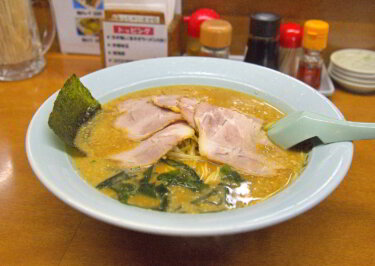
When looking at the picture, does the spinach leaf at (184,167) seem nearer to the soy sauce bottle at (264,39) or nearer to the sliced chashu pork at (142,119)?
the sliced chashu pork at (142,119)

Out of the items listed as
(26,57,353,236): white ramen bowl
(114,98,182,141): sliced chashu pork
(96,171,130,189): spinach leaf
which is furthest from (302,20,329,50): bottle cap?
(96,171,130,189): spinach leaf

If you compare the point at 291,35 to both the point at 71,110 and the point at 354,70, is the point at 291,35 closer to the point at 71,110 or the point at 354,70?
the point at 354,70

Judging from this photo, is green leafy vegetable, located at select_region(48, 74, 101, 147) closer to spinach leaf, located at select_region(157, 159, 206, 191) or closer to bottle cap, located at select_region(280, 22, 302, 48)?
spinach leaf, located at select_region(157, 159, 206, 191)

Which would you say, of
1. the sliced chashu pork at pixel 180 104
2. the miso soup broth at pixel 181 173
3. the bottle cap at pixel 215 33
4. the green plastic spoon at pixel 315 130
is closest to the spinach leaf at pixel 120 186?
the miso soup broth at pixel 181 173

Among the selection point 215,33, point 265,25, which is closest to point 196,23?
point 215,33

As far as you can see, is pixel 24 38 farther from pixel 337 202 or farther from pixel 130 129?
pixel 337 202
